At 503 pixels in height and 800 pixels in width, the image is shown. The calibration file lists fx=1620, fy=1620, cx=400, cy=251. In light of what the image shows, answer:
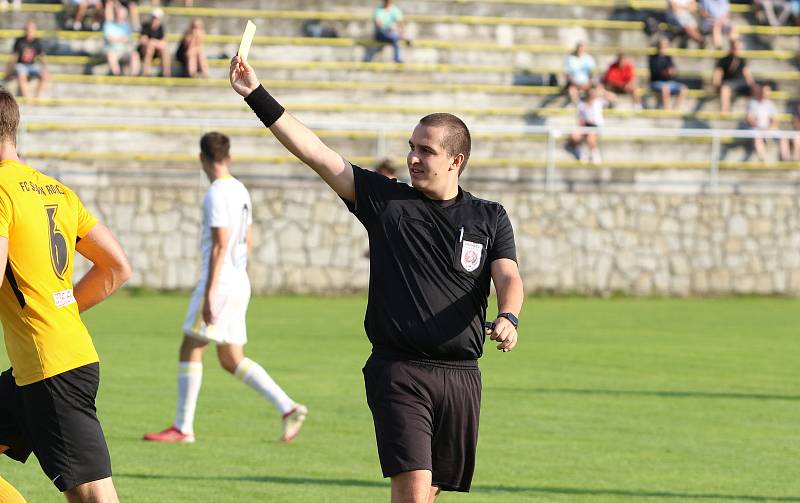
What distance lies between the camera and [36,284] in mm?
6074

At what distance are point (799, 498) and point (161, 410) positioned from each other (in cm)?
536

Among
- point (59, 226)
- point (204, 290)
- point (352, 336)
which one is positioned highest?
→ point (59, 226)

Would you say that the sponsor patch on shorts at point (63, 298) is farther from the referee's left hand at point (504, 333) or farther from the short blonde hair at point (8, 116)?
the referee's left hand at point (504, 333)

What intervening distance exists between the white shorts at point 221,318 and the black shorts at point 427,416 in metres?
4.87

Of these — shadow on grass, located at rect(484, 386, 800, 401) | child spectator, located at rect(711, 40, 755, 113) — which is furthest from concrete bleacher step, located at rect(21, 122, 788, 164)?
shadow on grass, located at rect(484, 386, 800, 401)

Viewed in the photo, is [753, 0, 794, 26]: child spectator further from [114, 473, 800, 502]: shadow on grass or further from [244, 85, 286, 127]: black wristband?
[244, 85, 286, 127]: black wristband

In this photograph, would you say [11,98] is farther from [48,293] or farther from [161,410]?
[161,410]

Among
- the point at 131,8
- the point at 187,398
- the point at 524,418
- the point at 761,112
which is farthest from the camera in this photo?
the point at 131,8

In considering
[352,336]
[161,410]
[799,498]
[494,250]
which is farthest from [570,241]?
[494,250]

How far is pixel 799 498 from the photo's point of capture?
366 inches

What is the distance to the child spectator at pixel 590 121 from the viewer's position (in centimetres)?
2864

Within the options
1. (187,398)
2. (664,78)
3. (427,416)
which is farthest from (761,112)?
(427,416)

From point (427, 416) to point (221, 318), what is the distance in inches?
203

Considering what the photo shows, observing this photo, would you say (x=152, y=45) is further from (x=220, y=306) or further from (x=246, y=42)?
(x=246, y=42)
